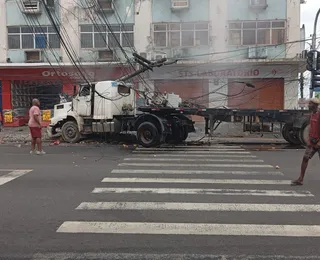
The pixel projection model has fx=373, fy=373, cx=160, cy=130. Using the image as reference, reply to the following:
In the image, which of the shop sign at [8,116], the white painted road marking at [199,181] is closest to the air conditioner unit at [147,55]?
the shop sign at [8,116]

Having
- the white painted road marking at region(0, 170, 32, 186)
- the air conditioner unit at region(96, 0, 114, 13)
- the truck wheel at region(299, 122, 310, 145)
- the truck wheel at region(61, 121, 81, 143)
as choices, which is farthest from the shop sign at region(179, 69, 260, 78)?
the white painted road marking at region(0, 170, 32, 186)

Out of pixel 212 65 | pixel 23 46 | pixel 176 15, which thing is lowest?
pixel 212 65

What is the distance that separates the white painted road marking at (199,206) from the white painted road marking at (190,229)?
68cm

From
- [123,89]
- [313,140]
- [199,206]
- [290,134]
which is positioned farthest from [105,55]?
[199,206]

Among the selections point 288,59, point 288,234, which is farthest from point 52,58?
point 288,234

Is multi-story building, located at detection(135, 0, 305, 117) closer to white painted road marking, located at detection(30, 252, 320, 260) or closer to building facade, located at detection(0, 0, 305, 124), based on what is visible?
building facade, located at detection(0, 0, 305, 124)

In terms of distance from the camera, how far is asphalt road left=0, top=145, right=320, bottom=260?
12.8 ft

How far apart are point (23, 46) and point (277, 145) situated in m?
16.6

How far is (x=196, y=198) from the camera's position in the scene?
5898mm

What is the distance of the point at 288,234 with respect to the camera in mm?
4297

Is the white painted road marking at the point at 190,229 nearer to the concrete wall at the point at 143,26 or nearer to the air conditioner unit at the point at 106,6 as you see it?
the concrete wall at the point at 143,26

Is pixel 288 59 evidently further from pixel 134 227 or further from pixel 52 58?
pixel 134 227

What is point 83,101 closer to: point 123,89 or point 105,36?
point 123,89

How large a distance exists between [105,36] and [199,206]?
61.8 feet
